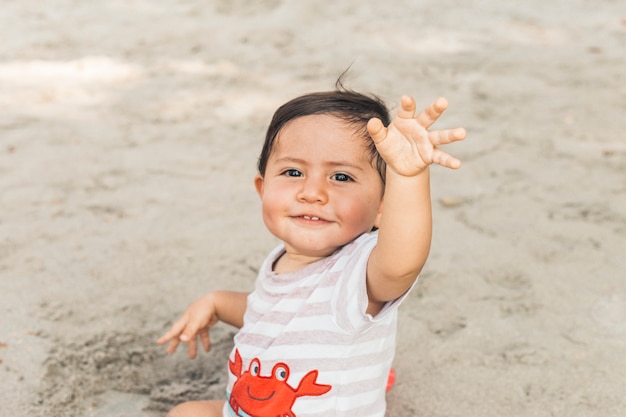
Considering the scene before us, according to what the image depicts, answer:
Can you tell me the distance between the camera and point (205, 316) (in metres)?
1.79

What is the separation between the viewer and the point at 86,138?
3.29 m

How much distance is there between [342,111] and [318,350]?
0.47m

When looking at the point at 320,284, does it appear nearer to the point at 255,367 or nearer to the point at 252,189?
the point at 255,367

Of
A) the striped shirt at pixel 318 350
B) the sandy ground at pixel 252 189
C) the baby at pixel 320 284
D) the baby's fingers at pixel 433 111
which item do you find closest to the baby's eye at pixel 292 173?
the baby at pixel 320 284

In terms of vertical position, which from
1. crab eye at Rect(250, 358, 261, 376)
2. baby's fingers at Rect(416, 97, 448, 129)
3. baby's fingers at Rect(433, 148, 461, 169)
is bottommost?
crab eye at Rect(250, 358, 261, 376)

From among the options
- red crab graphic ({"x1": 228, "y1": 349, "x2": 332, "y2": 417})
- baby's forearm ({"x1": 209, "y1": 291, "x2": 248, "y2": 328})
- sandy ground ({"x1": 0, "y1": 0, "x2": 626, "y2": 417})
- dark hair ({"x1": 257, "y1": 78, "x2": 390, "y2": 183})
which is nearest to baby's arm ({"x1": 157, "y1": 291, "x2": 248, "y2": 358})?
baby's forearm ({"x1": 209, "y1": 291, "x2": 248, "y2": 328})

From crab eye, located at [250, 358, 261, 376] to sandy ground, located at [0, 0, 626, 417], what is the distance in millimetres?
379

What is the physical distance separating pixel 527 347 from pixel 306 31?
3.10m

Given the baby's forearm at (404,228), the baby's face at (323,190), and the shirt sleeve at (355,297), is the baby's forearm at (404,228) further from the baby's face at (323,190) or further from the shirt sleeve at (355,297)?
the baby's face at (323,190)

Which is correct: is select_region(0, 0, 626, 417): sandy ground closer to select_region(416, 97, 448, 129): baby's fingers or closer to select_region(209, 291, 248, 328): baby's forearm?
select_region(209, 291, 248, 328): baby's forearm

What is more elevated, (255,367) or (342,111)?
(342,111)

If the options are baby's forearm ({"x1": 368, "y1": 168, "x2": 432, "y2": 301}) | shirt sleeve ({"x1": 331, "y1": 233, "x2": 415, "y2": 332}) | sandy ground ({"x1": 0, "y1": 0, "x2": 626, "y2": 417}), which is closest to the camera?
baby's forearm ({"x1": 368, "y1": 168, "x2": 432, "y2": 301})

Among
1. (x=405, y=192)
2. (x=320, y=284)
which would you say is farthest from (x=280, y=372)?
A: (x=405, y=192)

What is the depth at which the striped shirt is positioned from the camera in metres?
1.42
